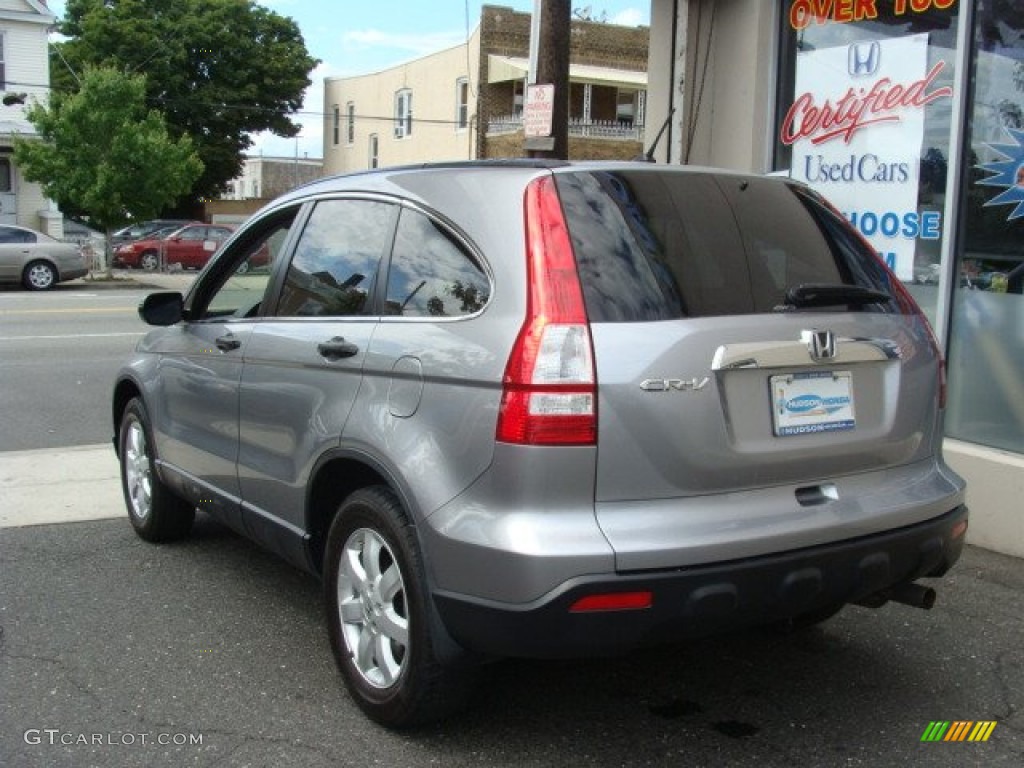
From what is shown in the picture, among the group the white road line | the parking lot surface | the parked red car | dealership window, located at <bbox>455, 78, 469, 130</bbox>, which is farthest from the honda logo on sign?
dealership window, located at <bbox>455, 78, 469, 130</bbox>

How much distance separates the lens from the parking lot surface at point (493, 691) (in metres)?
3.35

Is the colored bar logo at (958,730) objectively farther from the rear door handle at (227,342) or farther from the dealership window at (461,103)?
the dealership window at (461,103)

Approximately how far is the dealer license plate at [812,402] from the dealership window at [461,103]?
1356 inches

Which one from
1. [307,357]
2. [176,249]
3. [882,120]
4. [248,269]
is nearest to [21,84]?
[176,249]

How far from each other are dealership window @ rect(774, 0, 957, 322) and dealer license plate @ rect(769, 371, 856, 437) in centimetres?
321

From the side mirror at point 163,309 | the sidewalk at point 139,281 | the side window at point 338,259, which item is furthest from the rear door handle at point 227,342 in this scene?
the sidewalk at point 139,281

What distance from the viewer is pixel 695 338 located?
9.78 ft

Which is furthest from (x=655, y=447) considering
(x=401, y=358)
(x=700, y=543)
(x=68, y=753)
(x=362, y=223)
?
(x=68, y=753)

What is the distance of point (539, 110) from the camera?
8273 millimetres

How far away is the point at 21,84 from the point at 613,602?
120 feet

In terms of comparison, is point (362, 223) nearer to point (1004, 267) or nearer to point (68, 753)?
point (68, 753)

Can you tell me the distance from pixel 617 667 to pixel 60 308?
55.6 ft

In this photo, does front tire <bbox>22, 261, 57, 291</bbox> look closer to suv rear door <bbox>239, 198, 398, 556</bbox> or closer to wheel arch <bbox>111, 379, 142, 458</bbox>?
Answer: wheel arch <bbox>111, 379, 142, 458</bbox>

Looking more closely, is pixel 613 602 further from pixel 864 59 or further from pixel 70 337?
pixel 70 337
